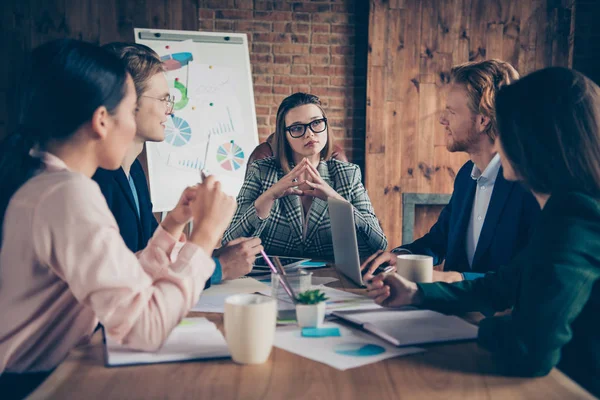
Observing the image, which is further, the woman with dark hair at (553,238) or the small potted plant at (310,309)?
the small potted plant at (310,309)

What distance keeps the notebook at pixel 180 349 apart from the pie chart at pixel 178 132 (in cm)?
277

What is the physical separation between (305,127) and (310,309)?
5.19 feet

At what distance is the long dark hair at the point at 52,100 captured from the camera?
100cm

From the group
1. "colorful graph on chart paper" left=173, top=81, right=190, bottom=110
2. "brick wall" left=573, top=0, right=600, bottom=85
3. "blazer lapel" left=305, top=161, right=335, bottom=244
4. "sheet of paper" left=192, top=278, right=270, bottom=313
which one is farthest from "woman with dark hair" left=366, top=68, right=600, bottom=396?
"brick wall" left=573, top=0, right=600, bottom=85

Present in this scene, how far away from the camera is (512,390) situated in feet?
2.72

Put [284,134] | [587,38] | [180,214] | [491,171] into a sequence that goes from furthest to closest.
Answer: [587,38] < [284,134] < [491,171] < [180,214]

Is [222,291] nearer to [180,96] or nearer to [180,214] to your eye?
[180,214]

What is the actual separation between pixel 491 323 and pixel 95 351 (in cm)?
70

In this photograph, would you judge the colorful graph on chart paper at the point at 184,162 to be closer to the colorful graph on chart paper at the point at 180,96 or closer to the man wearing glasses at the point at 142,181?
the colorful graph on chart paper at the point at 180,96

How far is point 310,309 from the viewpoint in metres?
1.08

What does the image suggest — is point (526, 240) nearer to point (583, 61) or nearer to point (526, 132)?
point (526, 132)

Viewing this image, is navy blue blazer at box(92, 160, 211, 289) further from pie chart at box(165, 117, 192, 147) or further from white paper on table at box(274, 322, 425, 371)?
pie chart at box(165, 117, 192, 147)

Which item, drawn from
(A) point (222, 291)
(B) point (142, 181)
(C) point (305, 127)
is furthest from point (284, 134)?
(A) point (222, 291)

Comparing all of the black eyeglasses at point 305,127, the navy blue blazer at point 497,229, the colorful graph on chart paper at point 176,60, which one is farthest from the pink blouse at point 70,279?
the colorful graph on chart paper at point 176,60
